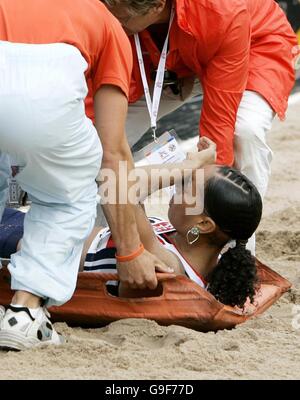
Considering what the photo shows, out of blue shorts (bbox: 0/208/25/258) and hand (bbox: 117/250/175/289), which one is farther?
blue shorts (bbox: 0/208/25/258)

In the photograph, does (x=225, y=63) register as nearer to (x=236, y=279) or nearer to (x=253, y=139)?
(x=253, y=139)

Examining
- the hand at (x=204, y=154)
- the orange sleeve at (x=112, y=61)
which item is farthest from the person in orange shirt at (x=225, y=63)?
the orange sleeve at (x=112, y=61)

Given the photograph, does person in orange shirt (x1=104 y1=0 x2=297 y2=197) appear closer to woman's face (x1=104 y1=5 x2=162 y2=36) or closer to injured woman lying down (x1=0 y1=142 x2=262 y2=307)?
woman's face (x1=104 y1=5 x2=162 y2=36)

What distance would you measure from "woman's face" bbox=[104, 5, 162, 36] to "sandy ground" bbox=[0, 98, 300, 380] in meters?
1.25

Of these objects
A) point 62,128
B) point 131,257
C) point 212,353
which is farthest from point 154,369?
point 62,128

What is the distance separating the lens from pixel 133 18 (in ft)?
14.3

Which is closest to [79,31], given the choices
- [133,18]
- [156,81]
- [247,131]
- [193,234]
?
[133,18]

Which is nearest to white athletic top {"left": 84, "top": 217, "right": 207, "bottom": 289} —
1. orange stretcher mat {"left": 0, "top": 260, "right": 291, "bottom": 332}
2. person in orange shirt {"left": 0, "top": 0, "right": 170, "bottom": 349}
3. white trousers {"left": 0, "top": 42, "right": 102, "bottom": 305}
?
orange stretcher mat {"left": 0, "top": 260, "right": 291, "bottom": 332}

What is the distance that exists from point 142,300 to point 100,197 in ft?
1.43

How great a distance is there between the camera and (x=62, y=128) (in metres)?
3.53

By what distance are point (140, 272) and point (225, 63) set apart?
117cm

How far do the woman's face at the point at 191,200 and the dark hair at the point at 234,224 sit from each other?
0.10 feet

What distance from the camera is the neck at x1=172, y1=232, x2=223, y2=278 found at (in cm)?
424

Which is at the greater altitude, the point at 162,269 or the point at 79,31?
the point at 79,31
